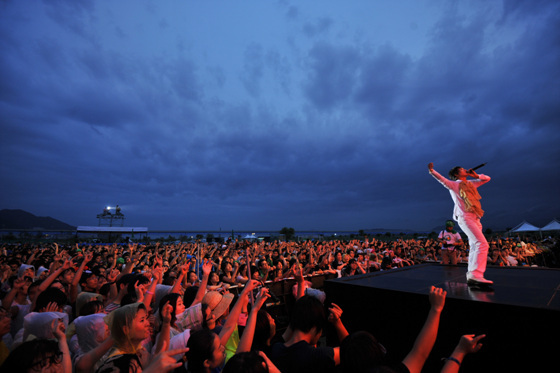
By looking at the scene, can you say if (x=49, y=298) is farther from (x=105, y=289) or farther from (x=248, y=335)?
(x=248, y=335)

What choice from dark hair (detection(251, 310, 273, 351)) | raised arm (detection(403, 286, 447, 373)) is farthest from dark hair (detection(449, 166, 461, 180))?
dark hair (detection(251, 310, 273, 351))

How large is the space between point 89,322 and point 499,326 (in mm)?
4566

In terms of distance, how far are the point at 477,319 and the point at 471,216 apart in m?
1.95

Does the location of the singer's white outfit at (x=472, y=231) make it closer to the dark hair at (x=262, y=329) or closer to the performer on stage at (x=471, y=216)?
the performer on stage at (x=471, y=216)

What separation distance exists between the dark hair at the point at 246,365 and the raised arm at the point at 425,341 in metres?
1.32

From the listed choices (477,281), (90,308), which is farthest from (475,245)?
(90,308)

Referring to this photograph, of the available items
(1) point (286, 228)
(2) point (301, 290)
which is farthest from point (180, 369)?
(1) point (286, 228)

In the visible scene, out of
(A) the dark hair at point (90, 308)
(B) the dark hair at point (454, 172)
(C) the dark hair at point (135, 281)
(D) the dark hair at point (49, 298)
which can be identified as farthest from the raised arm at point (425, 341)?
(D) the dark hair at point (49, 298)

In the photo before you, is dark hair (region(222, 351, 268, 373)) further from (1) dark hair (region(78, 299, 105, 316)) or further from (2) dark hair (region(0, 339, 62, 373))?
(1) dark hair (region(78, 299, 105, 316))

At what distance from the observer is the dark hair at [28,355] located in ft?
5.90

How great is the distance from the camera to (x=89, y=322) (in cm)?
274

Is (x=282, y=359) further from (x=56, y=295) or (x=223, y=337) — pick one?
(x=56, y=295)

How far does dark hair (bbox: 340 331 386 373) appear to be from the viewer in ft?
5.46

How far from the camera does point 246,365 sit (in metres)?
1.55
